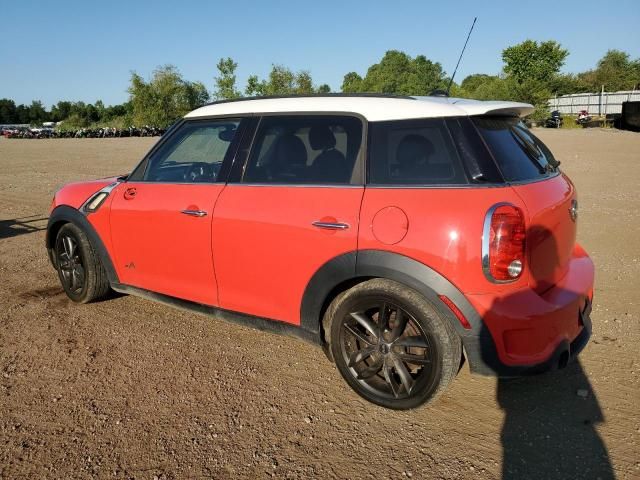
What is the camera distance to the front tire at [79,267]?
4.17 meters

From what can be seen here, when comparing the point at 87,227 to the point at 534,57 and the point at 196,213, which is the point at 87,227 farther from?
the point at 534,57

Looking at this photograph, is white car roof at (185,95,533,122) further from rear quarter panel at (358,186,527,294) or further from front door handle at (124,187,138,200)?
front door handle at (124,187,138,200)

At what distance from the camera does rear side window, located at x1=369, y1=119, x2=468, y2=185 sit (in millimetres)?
2582

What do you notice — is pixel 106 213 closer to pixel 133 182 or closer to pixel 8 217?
pixel 133 182

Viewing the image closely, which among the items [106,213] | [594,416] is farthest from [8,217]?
[594,416]

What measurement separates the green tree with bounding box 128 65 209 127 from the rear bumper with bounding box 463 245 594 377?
223ft

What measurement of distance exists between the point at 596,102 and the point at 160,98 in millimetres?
51566

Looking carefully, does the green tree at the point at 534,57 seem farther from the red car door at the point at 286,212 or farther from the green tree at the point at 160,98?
the red car door at the point at 286,212

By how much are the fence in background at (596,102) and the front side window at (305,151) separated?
174ft

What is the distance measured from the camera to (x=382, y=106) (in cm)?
283

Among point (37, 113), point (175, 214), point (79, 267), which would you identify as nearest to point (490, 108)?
point (175, 214)

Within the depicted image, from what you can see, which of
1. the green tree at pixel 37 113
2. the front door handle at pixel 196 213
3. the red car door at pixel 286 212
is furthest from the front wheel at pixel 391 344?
the green tree at pixel 37 113

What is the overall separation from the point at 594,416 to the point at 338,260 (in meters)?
1.61

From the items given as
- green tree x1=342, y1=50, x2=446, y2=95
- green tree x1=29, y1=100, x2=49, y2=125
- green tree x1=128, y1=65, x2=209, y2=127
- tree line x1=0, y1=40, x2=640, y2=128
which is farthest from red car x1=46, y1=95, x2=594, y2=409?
green tree x1=29, y1=100, x2=49, y2=125
